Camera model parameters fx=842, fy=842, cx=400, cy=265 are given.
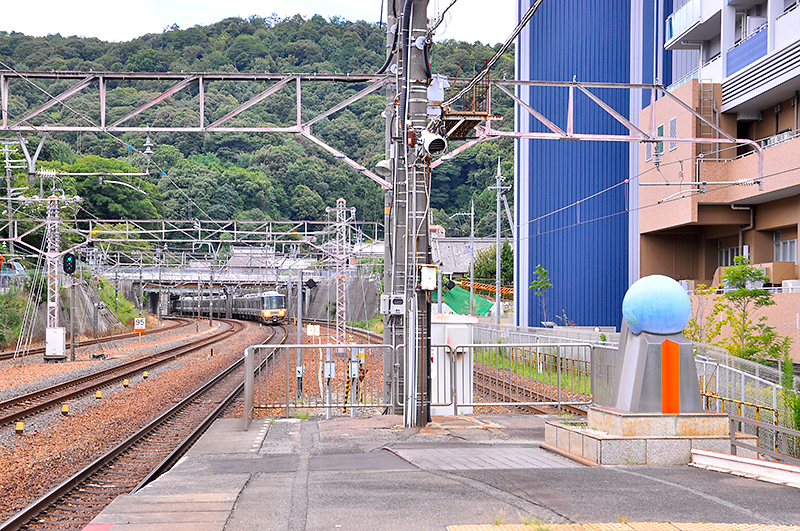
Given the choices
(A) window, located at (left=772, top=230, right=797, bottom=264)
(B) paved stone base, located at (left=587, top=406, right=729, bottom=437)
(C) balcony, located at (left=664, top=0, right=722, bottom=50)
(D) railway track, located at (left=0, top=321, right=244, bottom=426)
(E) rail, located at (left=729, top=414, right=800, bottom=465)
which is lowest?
(D) railway track, located at (left=0, top=321, right=244, bottom=426)

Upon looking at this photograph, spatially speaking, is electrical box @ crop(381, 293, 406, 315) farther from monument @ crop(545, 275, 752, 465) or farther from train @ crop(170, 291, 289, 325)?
train @ crop(170, 291, 289, 325)

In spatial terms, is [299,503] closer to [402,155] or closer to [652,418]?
[652,418]

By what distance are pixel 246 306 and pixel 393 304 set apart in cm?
7780

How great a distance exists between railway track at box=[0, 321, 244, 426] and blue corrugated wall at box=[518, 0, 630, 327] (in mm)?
20112

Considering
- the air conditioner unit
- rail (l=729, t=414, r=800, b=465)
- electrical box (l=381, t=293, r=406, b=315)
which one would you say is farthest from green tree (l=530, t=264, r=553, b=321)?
rail (l=729, t=414, r=800, b=465)

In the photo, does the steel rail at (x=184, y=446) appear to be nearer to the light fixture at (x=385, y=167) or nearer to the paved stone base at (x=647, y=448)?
the light fixture at (x=385, y=167)

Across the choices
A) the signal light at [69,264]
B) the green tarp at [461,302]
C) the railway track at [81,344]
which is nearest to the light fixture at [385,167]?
the signal light at [69,264]

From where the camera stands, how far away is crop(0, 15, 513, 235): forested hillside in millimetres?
66812

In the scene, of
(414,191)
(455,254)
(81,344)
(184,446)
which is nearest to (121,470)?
(184,446)

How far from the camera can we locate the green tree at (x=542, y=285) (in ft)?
139

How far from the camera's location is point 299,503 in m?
7.33

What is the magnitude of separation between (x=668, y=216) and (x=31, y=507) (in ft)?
102

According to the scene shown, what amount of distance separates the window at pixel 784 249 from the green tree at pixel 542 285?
12.0 meters

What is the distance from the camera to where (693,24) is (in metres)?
34.9
